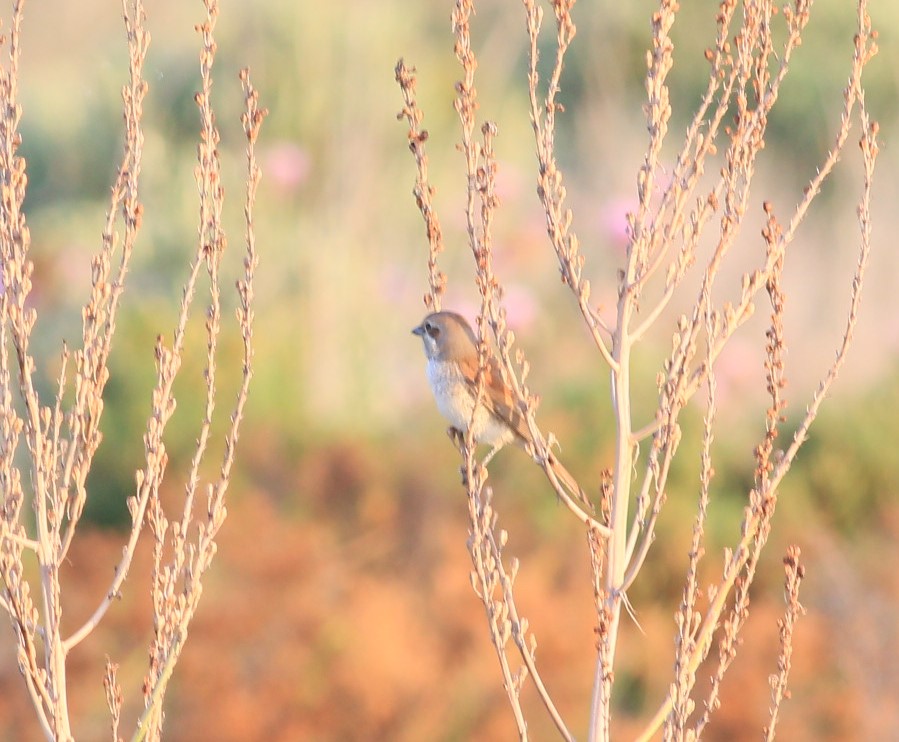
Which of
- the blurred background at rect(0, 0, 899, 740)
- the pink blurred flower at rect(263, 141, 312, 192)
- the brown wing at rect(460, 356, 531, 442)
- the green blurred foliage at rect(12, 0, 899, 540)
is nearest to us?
the brown wing at rect(460, 356, 531, 442)

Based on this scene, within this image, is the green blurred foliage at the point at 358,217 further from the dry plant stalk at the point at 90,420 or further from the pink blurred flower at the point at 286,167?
the dry plant stalk at the point at 90,420

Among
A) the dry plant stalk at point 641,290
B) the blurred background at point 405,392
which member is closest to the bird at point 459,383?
the dry plant stalk at point 641,290

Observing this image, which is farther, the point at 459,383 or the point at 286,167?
the point at 286,167

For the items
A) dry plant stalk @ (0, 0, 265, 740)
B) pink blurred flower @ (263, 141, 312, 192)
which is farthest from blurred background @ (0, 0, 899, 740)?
dry plant stalk @ (0, 0, 265, 740)

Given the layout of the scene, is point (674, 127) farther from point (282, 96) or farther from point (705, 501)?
point (705, 501)

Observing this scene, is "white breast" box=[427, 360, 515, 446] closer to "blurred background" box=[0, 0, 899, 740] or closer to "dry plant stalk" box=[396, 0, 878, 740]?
"dry plant stalk" box=[396, 0, 878, 740]

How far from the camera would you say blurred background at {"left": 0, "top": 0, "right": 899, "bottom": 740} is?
270 inches

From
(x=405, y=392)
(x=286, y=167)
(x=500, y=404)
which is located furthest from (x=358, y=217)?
(x=500, y=404)

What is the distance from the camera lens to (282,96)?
35.2 ft

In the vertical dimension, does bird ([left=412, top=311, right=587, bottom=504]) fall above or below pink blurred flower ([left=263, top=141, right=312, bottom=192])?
below

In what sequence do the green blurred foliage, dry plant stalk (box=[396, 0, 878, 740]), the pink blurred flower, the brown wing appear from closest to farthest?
dry plant stalk (box=[396, 0, 878, 740]) → the brown wing → the green blurred foliage → the pink blurred flower

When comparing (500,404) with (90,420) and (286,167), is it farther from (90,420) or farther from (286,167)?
(286,167)

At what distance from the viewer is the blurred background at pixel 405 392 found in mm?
6852

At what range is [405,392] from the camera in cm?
933
